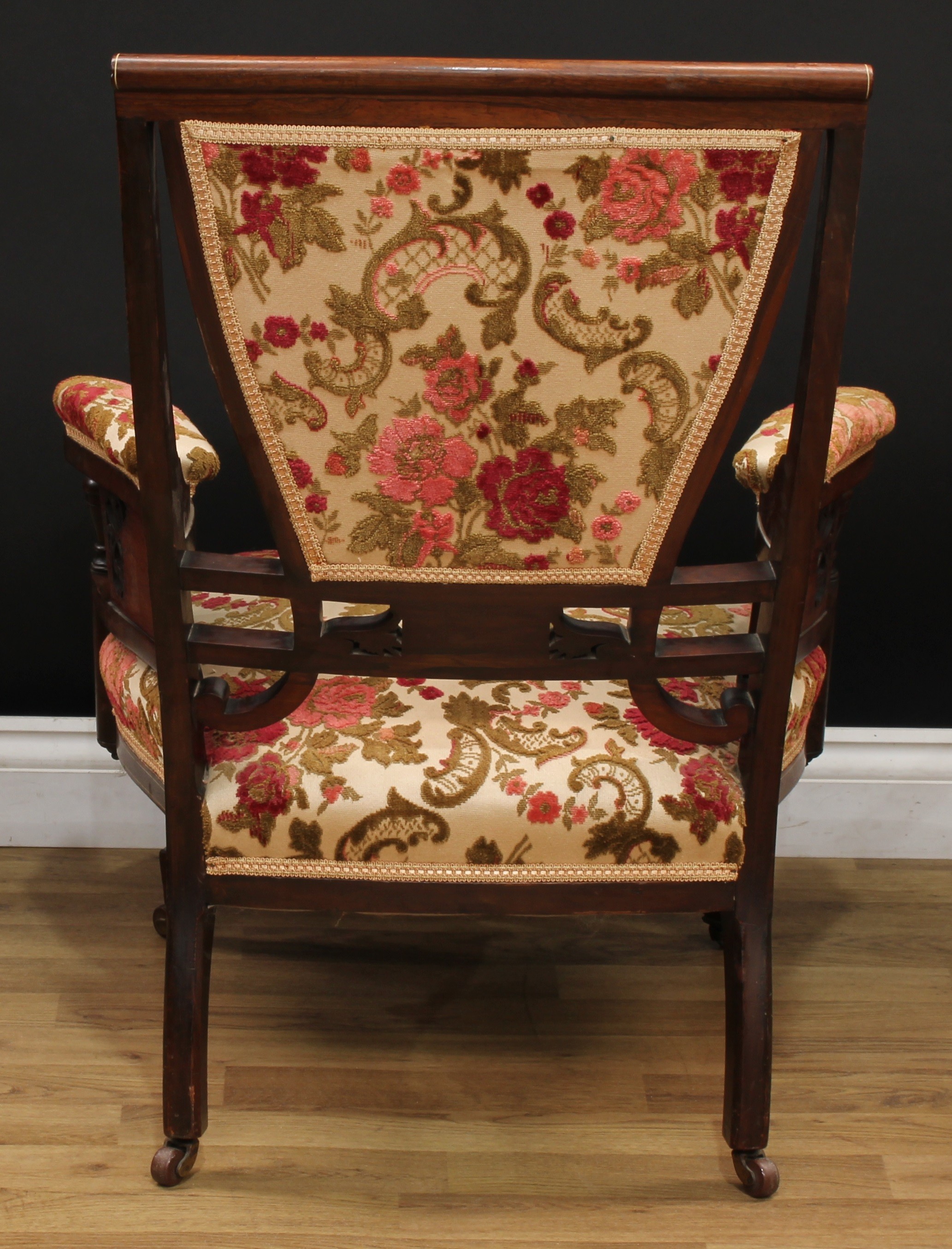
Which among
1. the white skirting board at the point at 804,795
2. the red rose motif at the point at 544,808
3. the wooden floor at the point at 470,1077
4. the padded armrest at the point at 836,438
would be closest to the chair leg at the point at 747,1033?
the wooden floor at the point at 470,1077

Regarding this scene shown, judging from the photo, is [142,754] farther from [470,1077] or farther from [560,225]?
[560,225]

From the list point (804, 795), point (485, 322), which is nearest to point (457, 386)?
point (485, 322)

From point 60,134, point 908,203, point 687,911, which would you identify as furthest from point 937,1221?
point 60,134

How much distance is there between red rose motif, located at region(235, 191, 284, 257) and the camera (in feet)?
3.07

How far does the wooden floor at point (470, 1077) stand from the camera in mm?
1361

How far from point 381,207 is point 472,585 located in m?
0.33

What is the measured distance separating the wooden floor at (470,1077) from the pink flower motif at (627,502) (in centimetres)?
81

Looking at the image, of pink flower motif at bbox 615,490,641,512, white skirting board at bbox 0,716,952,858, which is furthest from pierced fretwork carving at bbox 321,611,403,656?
white skirting board at bbox 0,716,952,858

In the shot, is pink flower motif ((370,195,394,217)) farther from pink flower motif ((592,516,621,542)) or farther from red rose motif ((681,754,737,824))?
red rose motif ((681,754,737,824))

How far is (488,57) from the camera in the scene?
1741 millimetres

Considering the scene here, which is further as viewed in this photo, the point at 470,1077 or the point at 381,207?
the point at 470,1077

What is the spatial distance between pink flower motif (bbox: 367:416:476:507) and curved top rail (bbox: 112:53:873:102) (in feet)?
0.85

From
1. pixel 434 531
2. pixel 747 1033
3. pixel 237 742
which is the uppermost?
pixel 434 531

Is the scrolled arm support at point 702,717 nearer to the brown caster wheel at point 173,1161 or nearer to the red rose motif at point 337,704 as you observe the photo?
the red rose motif at point 337,704
